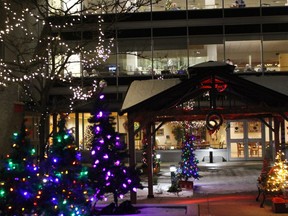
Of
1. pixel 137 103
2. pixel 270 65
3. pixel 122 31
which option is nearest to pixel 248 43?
pixel 270 65

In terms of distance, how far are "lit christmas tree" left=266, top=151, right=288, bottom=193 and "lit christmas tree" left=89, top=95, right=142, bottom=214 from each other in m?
4.24

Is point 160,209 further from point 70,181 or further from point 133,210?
point 70,181

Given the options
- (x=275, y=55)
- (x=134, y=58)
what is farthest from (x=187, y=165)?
(x=275, y=55)

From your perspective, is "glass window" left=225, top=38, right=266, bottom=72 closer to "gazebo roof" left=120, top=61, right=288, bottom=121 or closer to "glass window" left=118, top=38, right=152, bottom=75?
"glass window" left=118, top=38, right=152, bottom=75

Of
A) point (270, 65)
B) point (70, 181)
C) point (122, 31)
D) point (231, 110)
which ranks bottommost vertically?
point (70, 181)

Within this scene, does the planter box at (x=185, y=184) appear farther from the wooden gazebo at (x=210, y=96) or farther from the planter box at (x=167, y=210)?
the planter box at (x=167, y=210)

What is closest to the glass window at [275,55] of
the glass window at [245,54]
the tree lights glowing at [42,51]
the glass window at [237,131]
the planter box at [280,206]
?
the glass window at [245,54]

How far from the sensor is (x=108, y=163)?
13.4 m

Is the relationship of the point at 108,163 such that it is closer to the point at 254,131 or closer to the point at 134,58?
the point at 134,58

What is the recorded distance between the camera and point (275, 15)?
32812 millimetres

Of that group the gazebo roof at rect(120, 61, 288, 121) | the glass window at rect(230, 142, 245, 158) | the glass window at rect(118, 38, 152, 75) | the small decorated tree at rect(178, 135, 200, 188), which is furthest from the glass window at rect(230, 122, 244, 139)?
the gazebo roof at rect(120, 61, 288, 121)

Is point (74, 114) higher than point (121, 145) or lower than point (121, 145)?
higher

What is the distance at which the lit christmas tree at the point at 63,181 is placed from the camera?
8992 millimetres

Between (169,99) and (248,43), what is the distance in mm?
18109
